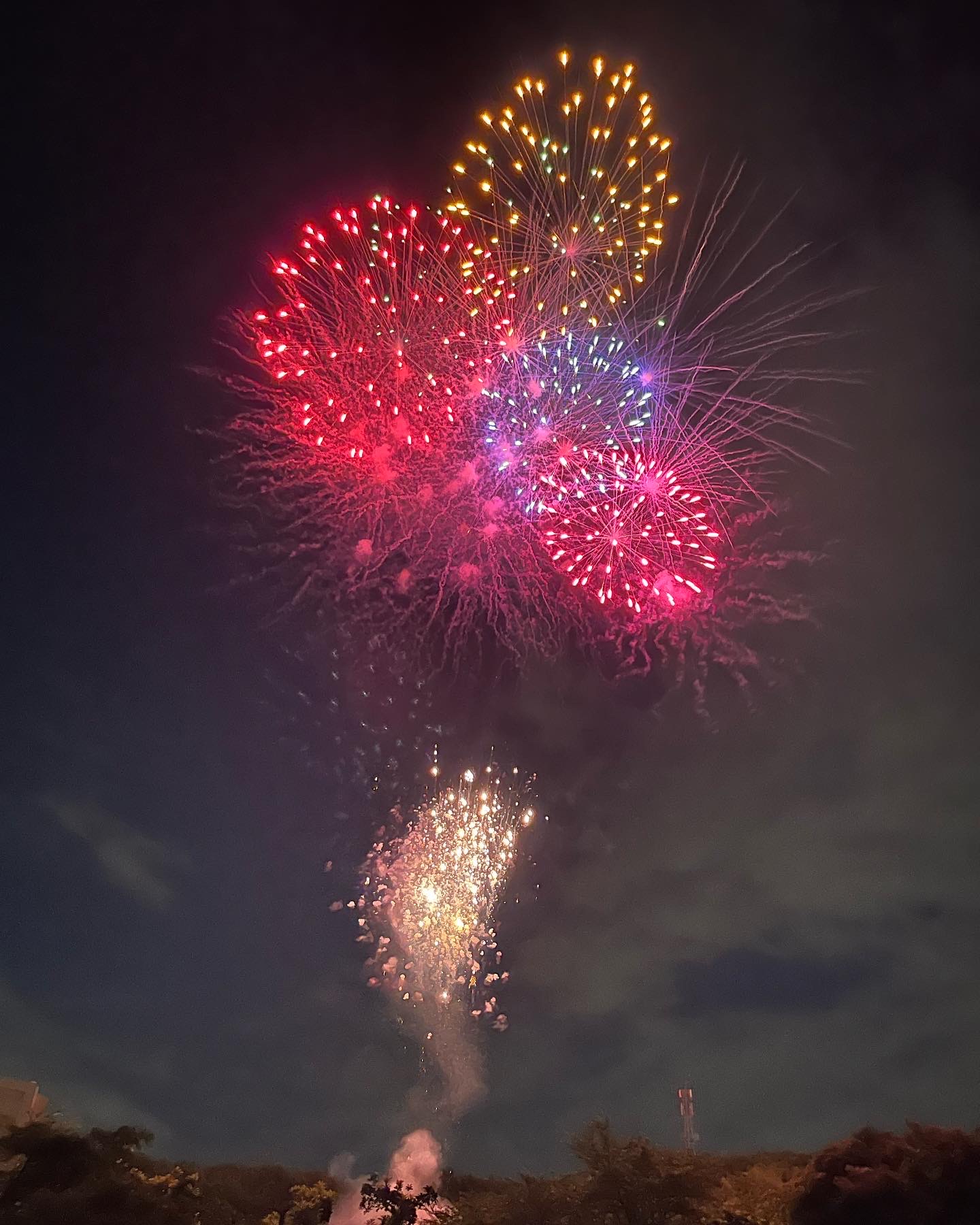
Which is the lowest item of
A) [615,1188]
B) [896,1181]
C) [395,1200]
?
[896,1181]

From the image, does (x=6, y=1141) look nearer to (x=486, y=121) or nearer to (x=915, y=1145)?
(x=915, y=1145)

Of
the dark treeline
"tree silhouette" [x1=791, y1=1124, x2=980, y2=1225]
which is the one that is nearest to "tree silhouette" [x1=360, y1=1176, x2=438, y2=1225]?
the dark treeline

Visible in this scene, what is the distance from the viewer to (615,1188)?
21.5 metres

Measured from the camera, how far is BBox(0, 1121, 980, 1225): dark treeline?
17484mm

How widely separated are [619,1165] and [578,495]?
58.0 ft

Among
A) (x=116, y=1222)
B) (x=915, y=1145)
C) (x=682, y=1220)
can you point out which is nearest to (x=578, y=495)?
(x=915, y=1145)

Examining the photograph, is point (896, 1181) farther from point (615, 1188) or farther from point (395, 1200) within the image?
point (395, 1200)

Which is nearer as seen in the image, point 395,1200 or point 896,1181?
point 896,1181

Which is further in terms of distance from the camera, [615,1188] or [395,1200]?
[395,1200]

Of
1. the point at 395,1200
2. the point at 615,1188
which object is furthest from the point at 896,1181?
the point at 395,1200

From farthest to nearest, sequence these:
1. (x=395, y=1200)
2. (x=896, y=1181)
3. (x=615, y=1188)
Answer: (x=395, y=1200)
(x=615, y=1188)
(x=896, y=1181)

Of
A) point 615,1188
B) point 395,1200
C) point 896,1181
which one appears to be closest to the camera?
point 896,1181

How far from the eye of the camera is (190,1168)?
90.7ft

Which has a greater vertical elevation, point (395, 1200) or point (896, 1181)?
point (395, 1200)
